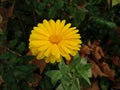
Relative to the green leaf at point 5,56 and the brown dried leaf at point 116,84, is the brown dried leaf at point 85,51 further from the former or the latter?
the green leaf at point 5,56

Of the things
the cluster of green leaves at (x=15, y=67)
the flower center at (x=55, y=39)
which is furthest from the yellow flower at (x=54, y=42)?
the cluster of green leaves at (x=15, y=67)

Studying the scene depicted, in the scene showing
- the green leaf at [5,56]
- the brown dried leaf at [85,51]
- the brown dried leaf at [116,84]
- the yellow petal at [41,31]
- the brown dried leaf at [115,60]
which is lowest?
the brown dried leaf at [116,84]

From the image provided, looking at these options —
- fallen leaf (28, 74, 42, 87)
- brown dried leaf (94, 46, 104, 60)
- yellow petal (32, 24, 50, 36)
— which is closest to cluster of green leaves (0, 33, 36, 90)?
fallen leaf (28, 74, 42, 87)

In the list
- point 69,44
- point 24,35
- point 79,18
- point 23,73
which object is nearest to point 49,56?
point 69,44

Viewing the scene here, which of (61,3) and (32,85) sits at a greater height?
(61,3)

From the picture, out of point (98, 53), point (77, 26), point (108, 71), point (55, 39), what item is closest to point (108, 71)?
point (108, 71)

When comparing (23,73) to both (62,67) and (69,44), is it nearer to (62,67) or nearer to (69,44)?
(62,67)
